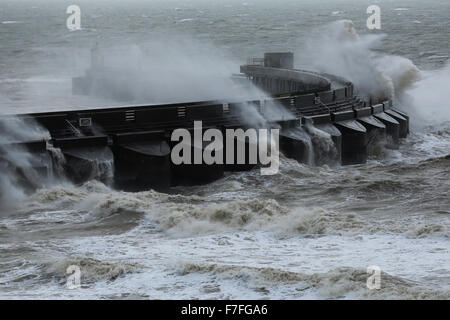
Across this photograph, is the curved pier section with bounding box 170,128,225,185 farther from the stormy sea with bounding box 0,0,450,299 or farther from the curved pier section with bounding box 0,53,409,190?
the stormy sea with bounding box 0,0,450,299

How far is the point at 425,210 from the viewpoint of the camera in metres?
20.9

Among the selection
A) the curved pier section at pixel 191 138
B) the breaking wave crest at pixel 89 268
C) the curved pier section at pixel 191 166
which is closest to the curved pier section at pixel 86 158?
the curved pier section at pixel 191 138

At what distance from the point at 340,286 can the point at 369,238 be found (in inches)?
133

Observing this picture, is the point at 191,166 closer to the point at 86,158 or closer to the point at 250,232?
the point at 86,158

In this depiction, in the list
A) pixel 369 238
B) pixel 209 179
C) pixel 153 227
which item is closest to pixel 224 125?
pixel 209 179

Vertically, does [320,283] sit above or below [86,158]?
below

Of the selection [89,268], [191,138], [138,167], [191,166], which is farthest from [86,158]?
[89,268]

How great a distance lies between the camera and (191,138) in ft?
80.5

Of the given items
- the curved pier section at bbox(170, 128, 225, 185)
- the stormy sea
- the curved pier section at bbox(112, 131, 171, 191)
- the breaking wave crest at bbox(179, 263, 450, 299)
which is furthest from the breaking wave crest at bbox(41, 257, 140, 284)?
Answer: the curved pier section at bbox(170, 128, 225, 185)

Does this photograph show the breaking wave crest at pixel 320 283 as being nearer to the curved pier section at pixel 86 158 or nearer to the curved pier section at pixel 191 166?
the curved pier section at pixel 86 158

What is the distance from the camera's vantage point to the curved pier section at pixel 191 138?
23.0m

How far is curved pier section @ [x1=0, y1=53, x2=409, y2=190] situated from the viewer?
23.0 m

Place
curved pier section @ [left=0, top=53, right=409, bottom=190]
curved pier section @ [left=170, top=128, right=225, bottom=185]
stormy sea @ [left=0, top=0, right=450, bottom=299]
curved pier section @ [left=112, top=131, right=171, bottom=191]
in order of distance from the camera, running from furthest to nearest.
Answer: curved pier section @ [left=170, top=128, right=225, bottom=185] → curved pier section @ [left=112, top=131, right=171, bottom=191] → curved pier section @ [left=0, top=53, right=409, bottom=190] → stormy sea @ [left=0, top=0, right=450, bottom=299]
